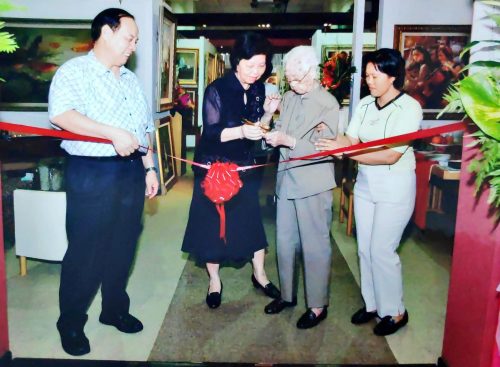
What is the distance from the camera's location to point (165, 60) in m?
6.98

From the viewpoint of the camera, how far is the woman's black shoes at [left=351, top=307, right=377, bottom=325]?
10.3 feet

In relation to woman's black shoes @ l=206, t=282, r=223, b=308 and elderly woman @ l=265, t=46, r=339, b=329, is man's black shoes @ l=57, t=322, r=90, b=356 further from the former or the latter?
elderly woman @ l=265, t=46, r=339, b=329

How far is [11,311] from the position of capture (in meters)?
3.27

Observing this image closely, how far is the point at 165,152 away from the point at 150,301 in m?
4.09

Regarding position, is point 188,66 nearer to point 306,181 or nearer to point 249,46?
point 249,46

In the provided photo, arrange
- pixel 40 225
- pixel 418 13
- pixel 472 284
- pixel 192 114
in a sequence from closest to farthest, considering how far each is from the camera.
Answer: pixel 472 284 → pixel 40 225 → pixel 418 13 → pixel 192 114

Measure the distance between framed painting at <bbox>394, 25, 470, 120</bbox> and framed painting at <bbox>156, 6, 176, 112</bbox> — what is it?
9.68 feet

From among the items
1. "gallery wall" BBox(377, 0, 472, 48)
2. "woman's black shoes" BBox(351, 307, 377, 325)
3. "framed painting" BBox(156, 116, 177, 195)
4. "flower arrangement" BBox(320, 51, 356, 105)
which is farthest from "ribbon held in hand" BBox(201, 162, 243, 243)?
"gallery wall" BBox(377, 0, 472, 48)

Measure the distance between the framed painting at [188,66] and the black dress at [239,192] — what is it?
7265 mm

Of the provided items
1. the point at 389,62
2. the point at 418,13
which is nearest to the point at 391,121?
the point at 389,62

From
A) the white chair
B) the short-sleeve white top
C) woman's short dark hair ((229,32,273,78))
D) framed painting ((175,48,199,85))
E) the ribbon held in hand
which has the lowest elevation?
the white chair

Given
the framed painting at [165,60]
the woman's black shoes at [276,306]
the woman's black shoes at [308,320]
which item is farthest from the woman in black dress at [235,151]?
the framed painting at [165,60]

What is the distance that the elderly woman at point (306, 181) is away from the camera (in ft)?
9.00

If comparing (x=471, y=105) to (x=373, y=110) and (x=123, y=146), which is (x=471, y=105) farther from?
(x=123, y=146)
